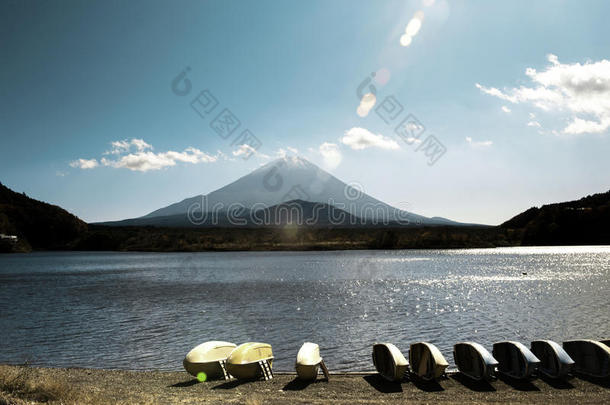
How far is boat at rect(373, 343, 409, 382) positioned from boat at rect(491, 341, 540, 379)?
3.23 metres

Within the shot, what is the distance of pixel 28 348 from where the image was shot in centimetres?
2272

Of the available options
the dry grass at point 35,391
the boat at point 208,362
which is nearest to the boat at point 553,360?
the boat at point 208,362

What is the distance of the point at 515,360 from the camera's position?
15039mm

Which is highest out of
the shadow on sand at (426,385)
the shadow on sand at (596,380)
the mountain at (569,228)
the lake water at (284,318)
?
the mountain at (569,228)

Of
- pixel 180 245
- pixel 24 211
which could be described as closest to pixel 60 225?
pixel 24 211

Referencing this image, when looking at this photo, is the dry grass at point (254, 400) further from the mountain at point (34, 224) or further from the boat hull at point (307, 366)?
the mountain at point (34, 224)

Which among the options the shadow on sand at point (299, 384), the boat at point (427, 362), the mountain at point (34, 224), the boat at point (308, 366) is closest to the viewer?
the shadow on sand at point (299, 384)

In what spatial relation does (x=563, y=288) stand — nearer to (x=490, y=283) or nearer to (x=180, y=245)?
(x=490, y=283)

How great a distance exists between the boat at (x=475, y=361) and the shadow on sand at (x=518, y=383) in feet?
1.62

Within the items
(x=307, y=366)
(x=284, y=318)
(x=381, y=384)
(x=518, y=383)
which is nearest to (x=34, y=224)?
(x=284, y=318)

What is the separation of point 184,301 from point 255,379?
26.2 meters

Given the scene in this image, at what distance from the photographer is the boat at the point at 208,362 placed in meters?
16.0

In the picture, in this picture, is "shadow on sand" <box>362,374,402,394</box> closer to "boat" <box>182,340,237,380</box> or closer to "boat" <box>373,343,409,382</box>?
"boat" <box>373,343,409,382</box>

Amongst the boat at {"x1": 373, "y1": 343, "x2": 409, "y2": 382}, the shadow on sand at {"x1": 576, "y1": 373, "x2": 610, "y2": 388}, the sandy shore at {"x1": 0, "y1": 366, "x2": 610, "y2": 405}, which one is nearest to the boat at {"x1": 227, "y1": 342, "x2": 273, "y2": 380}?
the sandy shore at {"x1": 0, "y1": 366, "x2": 610, "y2": 405}
